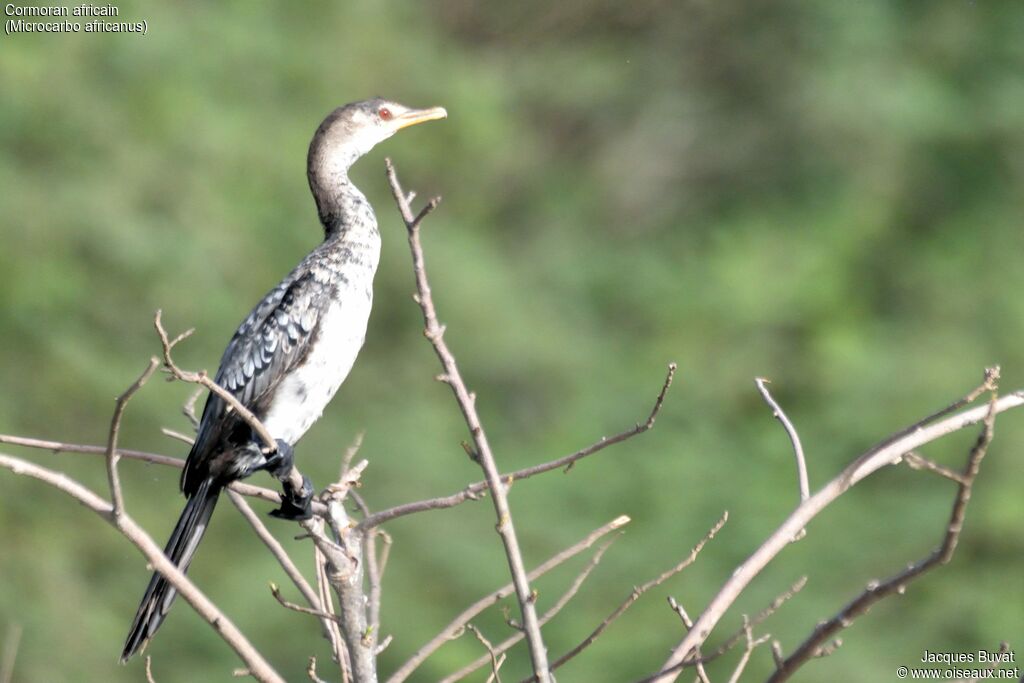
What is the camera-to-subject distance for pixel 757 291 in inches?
494

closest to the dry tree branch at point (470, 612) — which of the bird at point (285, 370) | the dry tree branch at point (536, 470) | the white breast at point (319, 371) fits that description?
the dry tree branch at point (536, 470)

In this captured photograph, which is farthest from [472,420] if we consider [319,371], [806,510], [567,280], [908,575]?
[567,280]

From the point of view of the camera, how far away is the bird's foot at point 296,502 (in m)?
3.42

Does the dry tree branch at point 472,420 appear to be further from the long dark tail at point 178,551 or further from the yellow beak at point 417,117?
the yellow beak at point 417,117

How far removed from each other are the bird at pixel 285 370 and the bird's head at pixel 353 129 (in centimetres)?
16

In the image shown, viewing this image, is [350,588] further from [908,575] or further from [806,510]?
[908,575]

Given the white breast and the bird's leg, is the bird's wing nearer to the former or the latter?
the white breast

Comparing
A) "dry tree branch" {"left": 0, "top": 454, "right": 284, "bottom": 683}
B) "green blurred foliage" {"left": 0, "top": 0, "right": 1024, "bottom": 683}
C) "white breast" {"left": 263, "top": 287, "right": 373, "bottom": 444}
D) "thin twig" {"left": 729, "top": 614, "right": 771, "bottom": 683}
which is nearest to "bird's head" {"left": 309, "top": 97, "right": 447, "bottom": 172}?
"white breast" {"left": 263, "top": 287, "right": 373, "bottom": 444}

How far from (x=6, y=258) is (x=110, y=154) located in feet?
4.20

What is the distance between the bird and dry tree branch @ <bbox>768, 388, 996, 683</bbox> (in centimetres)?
148

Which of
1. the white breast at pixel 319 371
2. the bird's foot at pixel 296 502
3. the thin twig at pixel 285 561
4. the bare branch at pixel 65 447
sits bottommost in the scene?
the thin twig at pixel 285 561

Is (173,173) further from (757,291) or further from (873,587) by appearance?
(873,587)

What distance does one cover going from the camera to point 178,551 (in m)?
3.83

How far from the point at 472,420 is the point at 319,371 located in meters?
1.68
